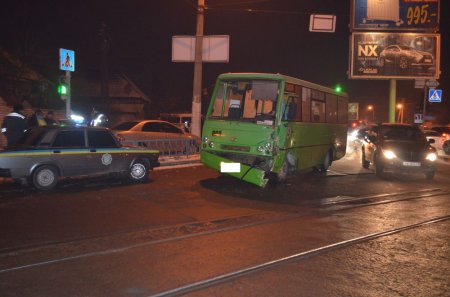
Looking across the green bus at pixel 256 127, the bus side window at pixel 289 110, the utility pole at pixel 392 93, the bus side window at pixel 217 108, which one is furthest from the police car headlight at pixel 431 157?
the utility pole at pixel 392 93

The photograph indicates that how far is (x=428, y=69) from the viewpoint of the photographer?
95.0ft

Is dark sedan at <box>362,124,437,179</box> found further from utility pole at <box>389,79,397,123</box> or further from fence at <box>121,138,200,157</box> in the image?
utility pole at <box>389,79,397,123</box>

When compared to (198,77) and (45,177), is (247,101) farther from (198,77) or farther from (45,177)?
(198,77)

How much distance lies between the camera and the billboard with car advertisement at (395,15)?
27656 mm

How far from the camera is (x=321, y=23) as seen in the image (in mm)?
18625

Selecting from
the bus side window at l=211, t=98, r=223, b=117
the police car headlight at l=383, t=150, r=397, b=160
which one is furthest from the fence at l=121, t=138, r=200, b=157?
the police car headlight at l=383, t=150, r=397, b=160

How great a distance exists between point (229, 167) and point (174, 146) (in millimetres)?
7059

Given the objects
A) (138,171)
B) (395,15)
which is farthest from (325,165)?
(395,15)

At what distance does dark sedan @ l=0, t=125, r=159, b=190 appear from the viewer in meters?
10.5

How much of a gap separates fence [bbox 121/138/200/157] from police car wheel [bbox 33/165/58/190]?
614 cm

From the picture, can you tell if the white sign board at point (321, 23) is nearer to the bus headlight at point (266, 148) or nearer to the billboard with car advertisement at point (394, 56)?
the bus headlight at point (266, 148)

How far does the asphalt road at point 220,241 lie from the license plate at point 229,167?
55cm

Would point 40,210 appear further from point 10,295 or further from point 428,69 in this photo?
point 428,69

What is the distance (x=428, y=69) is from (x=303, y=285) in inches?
1071
